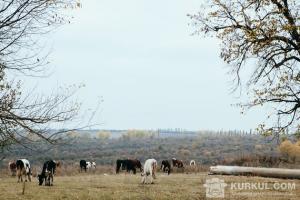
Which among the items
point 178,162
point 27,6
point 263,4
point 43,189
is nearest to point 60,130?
point 27,6

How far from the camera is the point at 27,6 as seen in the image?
11312 mm

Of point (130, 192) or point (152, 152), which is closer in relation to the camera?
point (130, 192)

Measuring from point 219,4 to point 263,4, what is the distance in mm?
1682

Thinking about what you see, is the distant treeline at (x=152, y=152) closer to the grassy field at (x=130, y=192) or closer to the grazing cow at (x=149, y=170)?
the grassy field at (x=130, y=192)

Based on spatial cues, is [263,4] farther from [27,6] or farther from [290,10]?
[27,6]

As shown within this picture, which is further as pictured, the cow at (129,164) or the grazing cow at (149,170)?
the cow at (129,164)

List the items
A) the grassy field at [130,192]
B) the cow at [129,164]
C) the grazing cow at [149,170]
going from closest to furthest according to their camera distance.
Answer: the grassy field at [130,192]
the grazing cow at [149,170]
the cow at [129,164]
